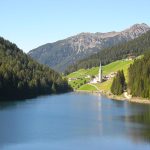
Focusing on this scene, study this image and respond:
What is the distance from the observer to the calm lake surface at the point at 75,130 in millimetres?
81938

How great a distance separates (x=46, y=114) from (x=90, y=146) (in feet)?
182

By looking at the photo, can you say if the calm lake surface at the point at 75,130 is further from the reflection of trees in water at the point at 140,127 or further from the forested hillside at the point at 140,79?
the forested hillside at the point at 140,79

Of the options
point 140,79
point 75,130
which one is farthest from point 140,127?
point 140,79

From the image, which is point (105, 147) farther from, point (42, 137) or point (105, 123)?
point (105, 123)

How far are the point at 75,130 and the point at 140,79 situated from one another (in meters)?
79.5

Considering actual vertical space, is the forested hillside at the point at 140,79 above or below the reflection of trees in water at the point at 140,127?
above

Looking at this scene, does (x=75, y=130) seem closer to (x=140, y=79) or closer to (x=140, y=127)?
(x=140, y=127)

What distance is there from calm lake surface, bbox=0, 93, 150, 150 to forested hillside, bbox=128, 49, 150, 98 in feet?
90.8

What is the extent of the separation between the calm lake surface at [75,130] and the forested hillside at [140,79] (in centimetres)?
2768

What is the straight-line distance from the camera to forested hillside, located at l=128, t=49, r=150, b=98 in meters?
169

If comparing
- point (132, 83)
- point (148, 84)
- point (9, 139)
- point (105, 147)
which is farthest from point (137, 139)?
point (132, 83)

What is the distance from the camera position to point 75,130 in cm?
9975

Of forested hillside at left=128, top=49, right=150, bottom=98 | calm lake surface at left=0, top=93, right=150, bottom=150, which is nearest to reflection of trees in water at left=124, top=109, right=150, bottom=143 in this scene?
calm lake surface at left=0, top=93, right=150, bottom=150

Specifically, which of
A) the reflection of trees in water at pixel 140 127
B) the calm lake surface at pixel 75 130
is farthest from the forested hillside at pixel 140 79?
the reflection of trees in water at pixel 140 127
